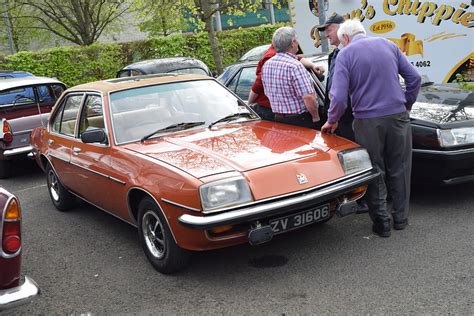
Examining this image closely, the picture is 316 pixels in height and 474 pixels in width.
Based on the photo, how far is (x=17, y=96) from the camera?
29.1 feet

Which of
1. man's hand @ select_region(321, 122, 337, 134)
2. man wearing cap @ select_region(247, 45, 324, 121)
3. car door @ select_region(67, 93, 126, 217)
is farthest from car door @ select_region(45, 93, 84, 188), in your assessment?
man's hand @ select_region(321, 122, 337, 134)

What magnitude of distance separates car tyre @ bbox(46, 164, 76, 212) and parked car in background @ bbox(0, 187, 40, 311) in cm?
302

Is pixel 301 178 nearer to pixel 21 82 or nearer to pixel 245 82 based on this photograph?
pixel 245 82

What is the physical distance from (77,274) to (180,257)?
1.01 m

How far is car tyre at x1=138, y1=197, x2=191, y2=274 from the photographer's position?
159 inches

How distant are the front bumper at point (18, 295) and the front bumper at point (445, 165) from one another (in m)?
3.60

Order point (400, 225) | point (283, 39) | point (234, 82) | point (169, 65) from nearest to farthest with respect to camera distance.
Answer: point (400, 225), point (283, 39), point (234, 82), point (169, 65)

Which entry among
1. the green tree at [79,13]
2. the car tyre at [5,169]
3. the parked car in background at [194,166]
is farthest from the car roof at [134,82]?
the green tree at [79,13]

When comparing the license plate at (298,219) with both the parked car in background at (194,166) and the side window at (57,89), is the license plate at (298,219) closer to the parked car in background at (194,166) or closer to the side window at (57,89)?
the parked car in background at (194,166)

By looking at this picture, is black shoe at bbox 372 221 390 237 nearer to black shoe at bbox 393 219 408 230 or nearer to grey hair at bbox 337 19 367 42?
black shoe at bbox 393 219 408 230

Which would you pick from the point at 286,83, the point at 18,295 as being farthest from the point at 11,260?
the point at 286,83

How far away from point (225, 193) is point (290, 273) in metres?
0.89

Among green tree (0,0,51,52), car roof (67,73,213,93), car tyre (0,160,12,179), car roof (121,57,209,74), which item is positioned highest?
green tree (0,0,51,52)

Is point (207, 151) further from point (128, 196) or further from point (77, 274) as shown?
point (77, 274)
